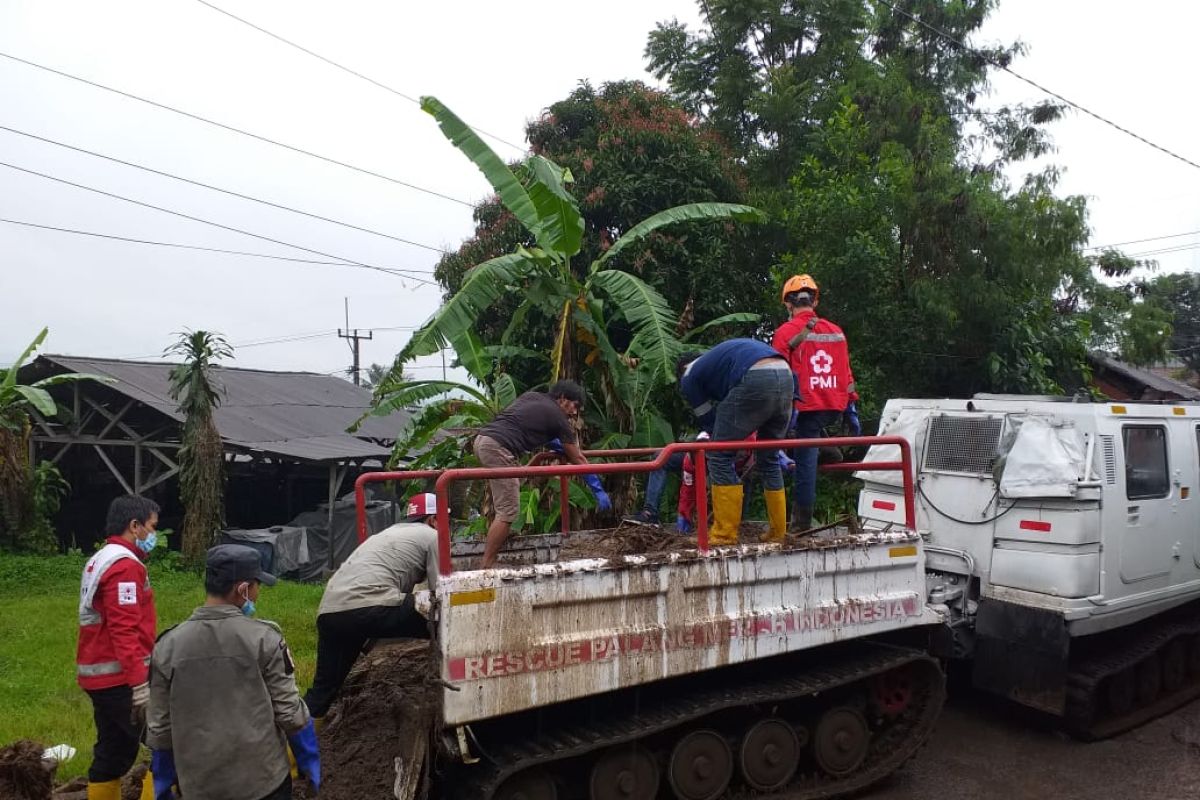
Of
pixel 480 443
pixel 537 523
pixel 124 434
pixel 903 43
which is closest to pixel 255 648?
pixel 480 443

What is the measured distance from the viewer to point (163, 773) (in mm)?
3693

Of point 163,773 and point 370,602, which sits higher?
point 370,602

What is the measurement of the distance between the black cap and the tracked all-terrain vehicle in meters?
0.83

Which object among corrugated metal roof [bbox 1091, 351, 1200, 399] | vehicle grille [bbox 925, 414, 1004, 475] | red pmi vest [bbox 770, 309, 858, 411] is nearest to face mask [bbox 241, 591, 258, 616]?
red pmi vest [bbox 770, 309, 858, 411]

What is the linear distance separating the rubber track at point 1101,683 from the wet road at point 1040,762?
0.08 m

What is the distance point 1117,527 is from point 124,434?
623 inches

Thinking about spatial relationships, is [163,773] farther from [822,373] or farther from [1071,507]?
[1071,507]

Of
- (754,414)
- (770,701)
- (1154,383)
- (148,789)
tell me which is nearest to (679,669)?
(770,701)

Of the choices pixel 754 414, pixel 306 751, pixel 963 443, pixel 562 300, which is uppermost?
pixel 562 300

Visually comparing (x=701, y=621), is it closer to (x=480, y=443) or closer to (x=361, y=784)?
(x=480, y=443)

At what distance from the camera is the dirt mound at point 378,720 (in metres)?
4.36

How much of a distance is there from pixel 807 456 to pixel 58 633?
323 inches

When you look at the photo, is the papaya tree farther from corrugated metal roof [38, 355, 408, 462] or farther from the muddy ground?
the muddy ground

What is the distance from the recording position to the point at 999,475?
20.7 feet
